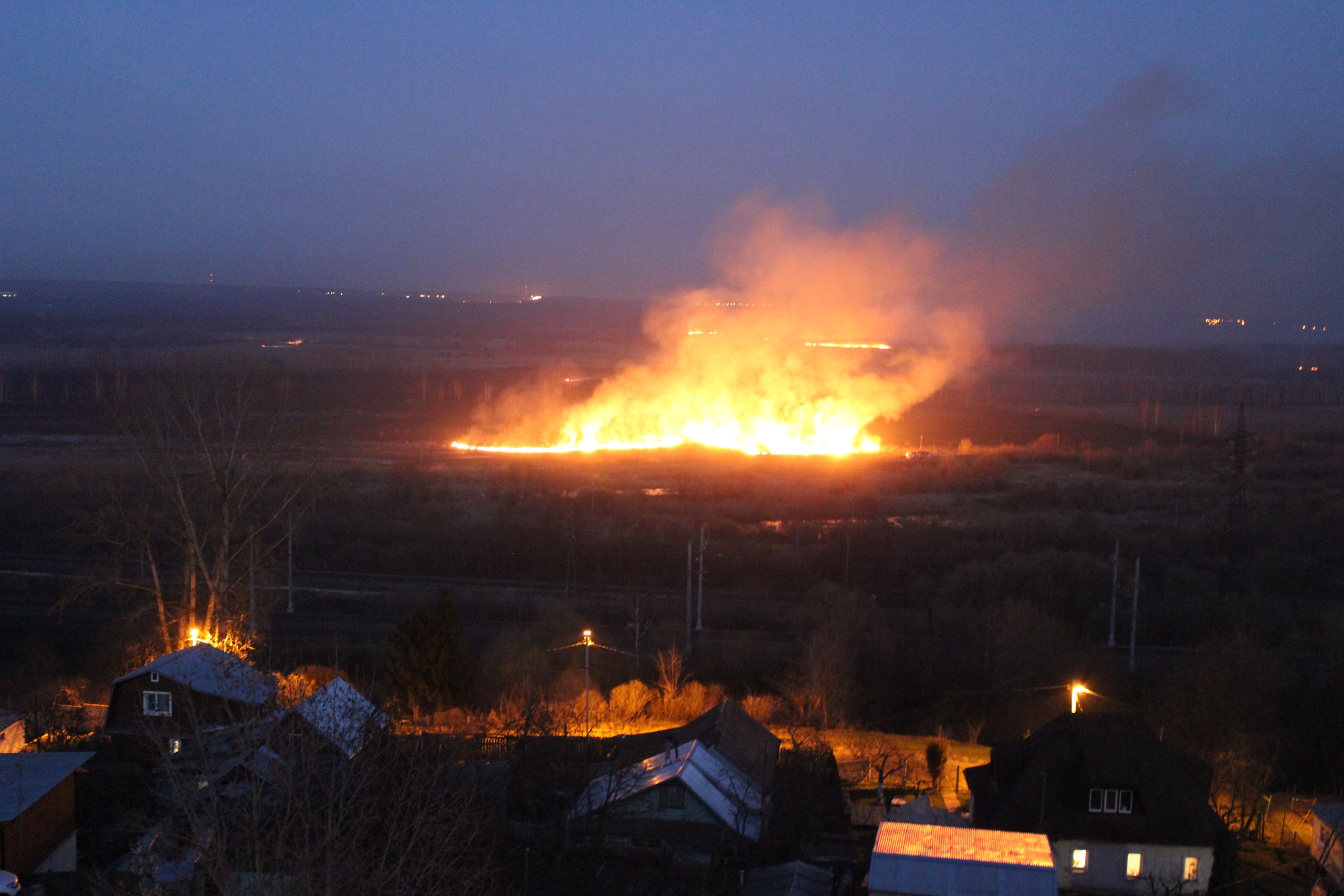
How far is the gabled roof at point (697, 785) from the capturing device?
11.2 m

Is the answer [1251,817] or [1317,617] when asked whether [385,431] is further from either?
[1251,817]

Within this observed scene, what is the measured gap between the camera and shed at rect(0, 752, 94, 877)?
376 inches

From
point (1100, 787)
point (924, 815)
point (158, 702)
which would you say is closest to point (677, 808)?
point (924, 815)

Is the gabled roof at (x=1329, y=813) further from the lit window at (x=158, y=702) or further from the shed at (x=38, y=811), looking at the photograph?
the lit window at (x=158, y=702)

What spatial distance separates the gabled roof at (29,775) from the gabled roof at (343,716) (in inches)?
98.0

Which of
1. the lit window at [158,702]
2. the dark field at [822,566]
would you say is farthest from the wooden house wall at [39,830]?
the dark field at [822,566]

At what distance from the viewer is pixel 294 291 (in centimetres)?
17312

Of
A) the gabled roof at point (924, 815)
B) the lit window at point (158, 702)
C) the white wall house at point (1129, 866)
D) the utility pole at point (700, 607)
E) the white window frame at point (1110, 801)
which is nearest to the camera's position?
the white wall house at point (1129, 866)

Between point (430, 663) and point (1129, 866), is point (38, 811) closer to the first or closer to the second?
point (430, 663)

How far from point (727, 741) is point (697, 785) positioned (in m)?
1.70

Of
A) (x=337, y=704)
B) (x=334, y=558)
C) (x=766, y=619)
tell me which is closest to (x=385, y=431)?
(x=334, y=558)

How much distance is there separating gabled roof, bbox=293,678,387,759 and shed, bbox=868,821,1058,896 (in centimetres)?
449

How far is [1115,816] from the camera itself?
11.2 m

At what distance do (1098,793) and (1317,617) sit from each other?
13489mm
